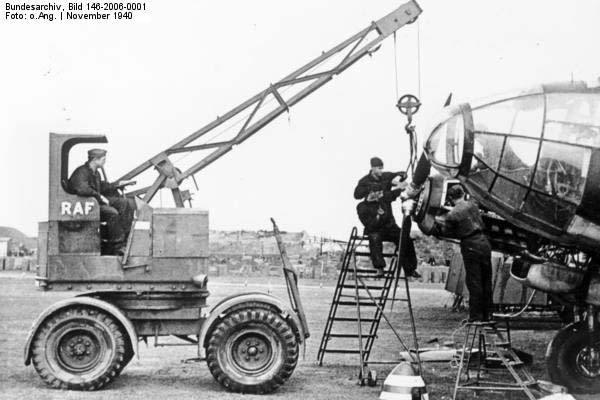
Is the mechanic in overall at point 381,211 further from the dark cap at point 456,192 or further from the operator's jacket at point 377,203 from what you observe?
the dark cap at point 456,192

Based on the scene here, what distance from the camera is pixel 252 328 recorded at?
9.87m

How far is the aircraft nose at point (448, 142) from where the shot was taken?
9.27 metres

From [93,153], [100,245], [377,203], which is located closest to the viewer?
[100,245]

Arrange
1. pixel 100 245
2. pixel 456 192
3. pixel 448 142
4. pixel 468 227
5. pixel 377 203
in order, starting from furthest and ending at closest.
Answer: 1. pixel 377 203
2. pixel 456 192
3. pixel 100 245
4. pixel 468 227
5. pixel 448 142

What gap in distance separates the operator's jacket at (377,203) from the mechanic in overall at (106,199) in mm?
3408

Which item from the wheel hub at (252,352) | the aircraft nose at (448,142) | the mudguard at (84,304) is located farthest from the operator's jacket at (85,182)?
the aircraft nose at (448,142)

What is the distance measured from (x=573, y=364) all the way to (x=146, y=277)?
231 inches

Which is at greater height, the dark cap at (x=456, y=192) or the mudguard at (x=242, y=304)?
the dark cap at (x=456, y=192)

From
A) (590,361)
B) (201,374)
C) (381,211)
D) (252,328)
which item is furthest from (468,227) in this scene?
(201,374)

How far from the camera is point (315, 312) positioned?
883 inches

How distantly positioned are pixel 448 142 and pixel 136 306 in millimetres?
4653

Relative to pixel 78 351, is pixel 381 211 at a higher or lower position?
higher

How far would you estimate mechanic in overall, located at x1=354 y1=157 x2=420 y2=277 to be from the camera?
11344 mm

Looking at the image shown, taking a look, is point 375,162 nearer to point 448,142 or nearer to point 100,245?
point 448,142
